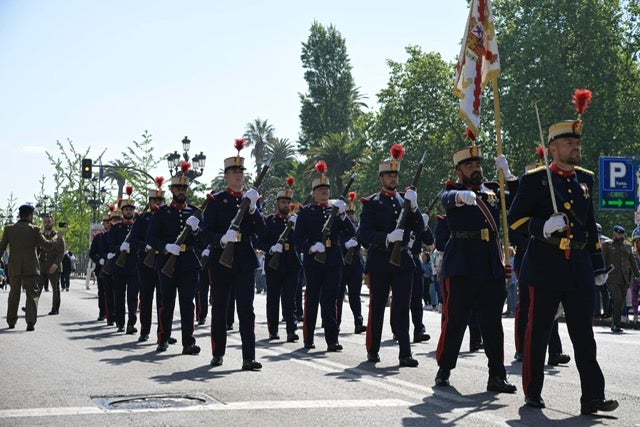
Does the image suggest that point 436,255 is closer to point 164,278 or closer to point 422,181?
point 164,278

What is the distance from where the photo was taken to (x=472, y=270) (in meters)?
8.99

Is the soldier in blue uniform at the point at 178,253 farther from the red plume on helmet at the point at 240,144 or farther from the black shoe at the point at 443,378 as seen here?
the black shoe at the point at 443,378

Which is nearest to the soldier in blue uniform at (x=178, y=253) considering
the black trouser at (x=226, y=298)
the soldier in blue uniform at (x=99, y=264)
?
the black trouser at (x=226, y=298)

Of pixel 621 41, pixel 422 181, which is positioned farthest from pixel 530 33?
pixel 422 181

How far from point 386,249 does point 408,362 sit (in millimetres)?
1314

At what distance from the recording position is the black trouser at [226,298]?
36.1ft

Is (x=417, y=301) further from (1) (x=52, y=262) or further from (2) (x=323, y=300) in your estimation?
(1) (x=52, y=262)

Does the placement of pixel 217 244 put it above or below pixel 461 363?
above

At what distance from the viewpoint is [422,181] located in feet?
169

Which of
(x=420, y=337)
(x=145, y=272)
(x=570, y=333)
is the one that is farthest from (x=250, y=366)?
(x=145, y=272)

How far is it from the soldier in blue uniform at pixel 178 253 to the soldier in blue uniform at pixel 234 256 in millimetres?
1115

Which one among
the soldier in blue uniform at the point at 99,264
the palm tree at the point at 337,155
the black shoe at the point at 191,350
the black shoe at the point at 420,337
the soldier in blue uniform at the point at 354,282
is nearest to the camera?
the black shoe at the point at 191,350

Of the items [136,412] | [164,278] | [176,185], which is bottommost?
[136,412]

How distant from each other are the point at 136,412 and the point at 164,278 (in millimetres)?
5638
